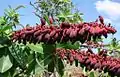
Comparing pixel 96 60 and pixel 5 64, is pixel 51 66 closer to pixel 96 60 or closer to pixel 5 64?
pixel 5 64

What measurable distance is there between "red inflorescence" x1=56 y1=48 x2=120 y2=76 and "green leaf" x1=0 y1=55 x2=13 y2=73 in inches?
21.0

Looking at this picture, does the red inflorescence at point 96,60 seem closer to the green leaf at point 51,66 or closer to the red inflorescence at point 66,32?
the red inflorescence at point 66,32

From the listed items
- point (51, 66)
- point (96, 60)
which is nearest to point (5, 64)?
point (51, 66)

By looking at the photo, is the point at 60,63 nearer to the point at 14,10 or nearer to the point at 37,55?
the point at 37,55

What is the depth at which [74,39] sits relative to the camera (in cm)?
192

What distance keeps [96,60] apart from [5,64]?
0.74 m

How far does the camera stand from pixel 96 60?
2145 mm

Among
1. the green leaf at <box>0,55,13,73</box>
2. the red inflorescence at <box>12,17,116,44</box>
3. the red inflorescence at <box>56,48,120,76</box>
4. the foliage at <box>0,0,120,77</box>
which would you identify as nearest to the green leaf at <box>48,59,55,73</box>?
the foliage at <box>0,0,120,77</box>

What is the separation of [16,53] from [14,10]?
2.97ft

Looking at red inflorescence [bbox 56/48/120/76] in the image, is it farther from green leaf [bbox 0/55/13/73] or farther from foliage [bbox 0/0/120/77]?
green leaf [bbox 0/55/13/73]

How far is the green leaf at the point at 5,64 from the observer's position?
2.65 m

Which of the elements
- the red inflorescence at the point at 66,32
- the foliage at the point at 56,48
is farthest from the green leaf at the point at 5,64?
the red inflorescence at the point at 66,32

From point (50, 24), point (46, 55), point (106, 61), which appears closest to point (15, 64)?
point (46, 55)

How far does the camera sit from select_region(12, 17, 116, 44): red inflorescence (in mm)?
1906
